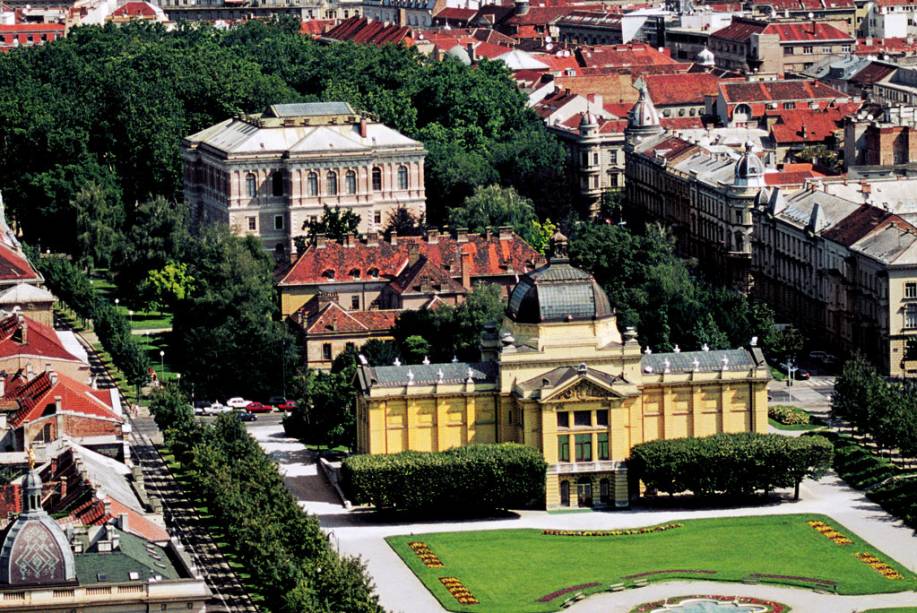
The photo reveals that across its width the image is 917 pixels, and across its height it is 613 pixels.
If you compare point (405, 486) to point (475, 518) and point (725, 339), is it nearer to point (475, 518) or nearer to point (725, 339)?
point (475, 518)

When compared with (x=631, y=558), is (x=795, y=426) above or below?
above

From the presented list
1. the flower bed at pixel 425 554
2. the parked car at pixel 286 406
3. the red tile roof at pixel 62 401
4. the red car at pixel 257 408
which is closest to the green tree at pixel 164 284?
the parked car at pixel 286 406

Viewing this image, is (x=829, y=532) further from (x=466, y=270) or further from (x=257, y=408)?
(x=466, y=270)

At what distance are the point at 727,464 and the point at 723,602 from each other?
17.0 m

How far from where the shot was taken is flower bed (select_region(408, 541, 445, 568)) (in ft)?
447

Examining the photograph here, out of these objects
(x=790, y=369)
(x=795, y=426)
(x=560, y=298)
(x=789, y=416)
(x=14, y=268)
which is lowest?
(x=795, y=426)

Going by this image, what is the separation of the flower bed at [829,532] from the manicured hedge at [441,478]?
1263cm

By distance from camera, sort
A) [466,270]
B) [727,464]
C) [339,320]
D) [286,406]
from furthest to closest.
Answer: [466,270]
[339,320]
[286,406]
[727,464]

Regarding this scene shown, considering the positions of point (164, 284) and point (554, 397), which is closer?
point (554, 397)

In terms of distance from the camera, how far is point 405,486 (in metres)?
144

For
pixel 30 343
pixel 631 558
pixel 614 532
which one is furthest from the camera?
pixel 30 343

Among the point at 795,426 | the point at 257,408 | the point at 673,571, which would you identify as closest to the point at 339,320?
the point at 257,408

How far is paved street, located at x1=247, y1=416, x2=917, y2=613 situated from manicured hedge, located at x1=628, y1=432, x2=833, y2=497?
119 cm

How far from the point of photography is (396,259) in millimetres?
188125
